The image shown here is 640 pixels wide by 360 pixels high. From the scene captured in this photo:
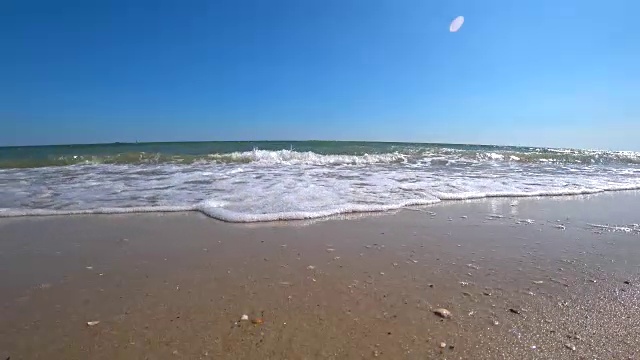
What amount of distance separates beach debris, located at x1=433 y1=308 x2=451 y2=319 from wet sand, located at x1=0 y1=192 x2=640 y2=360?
0.04m

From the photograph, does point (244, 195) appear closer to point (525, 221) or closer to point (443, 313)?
point (525, 221)

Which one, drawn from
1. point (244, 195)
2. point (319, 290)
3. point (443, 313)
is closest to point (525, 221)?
point (443, 313)

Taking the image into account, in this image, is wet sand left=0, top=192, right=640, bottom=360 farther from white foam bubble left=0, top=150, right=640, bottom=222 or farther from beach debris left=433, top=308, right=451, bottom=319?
white foam bubble left=0, top=150, right=640, bottom=222

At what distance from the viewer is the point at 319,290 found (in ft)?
8.16

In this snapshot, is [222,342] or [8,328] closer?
[222,342]

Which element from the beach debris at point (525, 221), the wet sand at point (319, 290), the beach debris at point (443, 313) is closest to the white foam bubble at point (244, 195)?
the wet sand at point (319, 290)

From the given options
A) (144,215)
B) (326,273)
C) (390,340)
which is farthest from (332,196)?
(390,340)

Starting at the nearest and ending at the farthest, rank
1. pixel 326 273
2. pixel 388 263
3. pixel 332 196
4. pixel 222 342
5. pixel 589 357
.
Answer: pixel 589 357 < pixel 222 342 < pixel 326 273 < pixel 388 263 < pixel 332 196

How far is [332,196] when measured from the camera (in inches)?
234

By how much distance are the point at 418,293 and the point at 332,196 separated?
11.7ft

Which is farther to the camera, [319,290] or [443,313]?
[319,290]

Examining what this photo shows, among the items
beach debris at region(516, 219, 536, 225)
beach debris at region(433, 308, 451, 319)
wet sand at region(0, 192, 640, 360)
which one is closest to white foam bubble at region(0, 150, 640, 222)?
wet sand at region(0, 192, 640, 360)

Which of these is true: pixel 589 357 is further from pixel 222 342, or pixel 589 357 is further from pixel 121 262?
pixel 121 262

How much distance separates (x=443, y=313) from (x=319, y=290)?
0.82 meters
